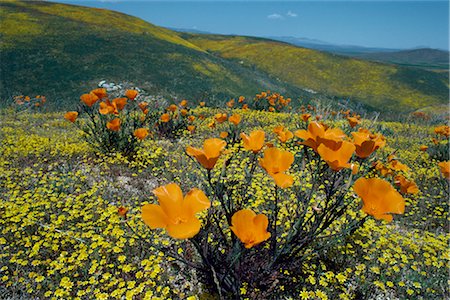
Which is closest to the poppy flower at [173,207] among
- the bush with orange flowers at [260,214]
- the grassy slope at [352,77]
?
the bush with orange flowers at [260,214]

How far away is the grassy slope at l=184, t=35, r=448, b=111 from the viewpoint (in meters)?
38.6

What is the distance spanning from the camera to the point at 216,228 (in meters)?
→ 3.35

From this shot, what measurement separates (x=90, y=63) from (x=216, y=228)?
72.0ft

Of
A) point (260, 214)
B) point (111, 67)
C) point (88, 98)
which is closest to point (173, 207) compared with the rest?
point (260, 214)

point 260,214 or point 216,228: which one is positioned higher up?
point 260,214

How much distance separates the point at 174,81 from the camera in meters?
21.7

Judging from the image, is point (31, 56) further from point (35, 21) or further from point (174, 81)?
point (174, 81)

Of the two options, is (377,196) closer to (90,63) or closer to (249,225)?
(249,225)

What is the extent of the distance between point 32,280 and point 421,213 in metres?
5.38

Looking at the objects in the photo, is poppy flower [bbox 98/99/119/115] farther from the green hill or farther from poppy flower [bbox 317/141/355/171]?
the green hill

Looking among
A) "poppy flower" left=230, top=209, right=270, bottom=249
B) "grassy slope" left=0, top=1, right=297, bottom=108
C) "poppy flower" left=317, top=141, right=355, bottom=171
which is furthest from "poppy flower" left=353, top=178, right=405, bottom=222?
"grassy slope" left=0, top=1, right=297, bottom=108

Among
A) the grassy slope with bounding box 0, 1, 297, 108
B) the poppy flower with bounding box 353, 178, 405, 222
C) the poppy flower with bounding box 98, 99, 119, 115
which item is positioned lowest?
the poppy flower with bounding box 353, 178, 405, 222

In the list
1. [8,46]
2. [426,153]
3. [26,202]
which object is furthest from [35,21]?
[426,153]

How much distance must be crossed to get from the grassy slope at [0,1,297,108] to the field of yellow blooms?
12417 mm
